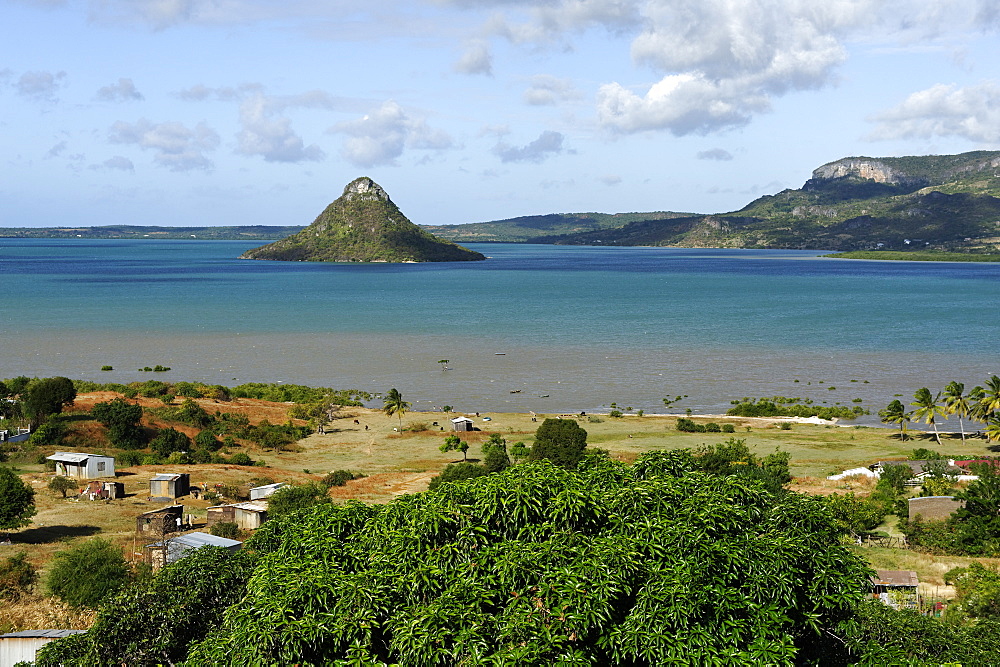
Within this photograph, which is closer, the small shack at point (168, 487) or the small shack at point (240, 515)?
the small shack at point (240, 515)

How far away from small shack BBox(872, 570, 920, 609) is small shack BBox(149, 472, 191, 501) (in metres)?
30.6

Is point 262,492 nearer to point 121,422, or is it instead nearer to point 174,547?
point 174,547

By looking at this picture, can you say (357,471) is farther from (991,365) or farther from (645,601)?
(991,365)

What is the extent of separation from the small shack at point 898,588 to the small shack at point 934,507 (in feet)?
29.9

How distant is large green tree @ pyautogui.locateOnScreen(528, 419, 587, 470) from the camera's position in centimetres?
4351

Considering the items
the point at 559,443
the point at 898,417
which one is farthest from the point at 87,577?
the point at 898,417

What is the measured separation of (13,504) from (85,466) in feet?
38.8

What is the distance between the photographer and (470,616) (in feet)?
40.4

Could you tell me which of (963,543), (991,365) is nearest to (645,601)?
(963,543)

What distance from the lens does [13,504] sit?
29.8 m

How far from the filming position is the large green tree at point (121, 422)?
1999 inches

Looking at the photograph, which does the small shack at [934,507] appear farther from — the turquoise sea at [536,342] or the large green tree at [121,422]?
the large green tree at [121,422]

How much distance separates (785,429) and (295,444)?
3667cm

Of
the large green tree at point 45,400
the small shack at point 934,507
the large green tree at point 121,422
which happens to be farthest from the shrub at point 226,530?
the small shack at point 934,507
